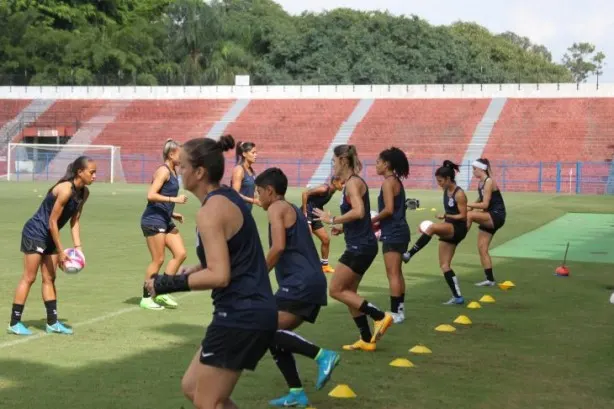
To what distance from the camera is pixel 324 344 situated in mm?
10039

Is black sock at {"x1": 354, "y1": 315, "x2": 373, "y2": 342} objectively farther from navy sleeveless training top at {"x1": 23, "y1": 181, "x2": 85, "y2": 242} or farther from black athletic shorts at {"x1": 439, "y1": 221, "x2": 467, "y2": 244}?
black athletic shorts at {"x1": 439, "y1": 221, "x2": 467, "y2": 244}

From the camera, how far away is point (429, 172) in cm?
5559

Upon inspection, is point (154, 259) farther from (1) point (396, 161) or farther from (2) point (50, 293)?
(1) point (396, 161)

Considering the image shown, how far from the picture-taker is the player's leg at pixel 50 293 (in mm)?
10156

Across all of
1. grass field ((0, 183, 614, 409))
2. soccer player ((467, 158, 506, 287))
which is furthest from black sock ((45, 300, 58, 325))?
soccer player ((467, 158, 506, 287))

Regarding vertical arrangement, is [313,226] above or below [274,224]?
below

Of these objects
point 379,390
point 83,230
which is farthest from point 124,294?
point 83,230

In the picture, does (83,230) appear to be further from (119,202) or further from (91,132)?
(91,132)

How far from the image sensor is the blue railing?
52.6m

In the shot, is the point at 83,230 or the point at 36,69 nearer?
the point at 83,230

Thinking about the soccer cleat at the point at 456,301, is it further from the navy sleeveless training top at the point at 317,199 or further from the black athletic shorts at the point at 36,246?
the black athletic shorts at the point at 36,246

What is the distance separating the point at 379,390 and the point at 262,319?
2869mm

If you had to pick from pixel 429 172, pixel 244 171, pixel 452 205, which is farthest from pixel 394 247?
pixel 429 172

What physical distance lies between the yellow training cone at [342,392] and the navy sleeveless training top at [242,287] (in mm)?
2533
